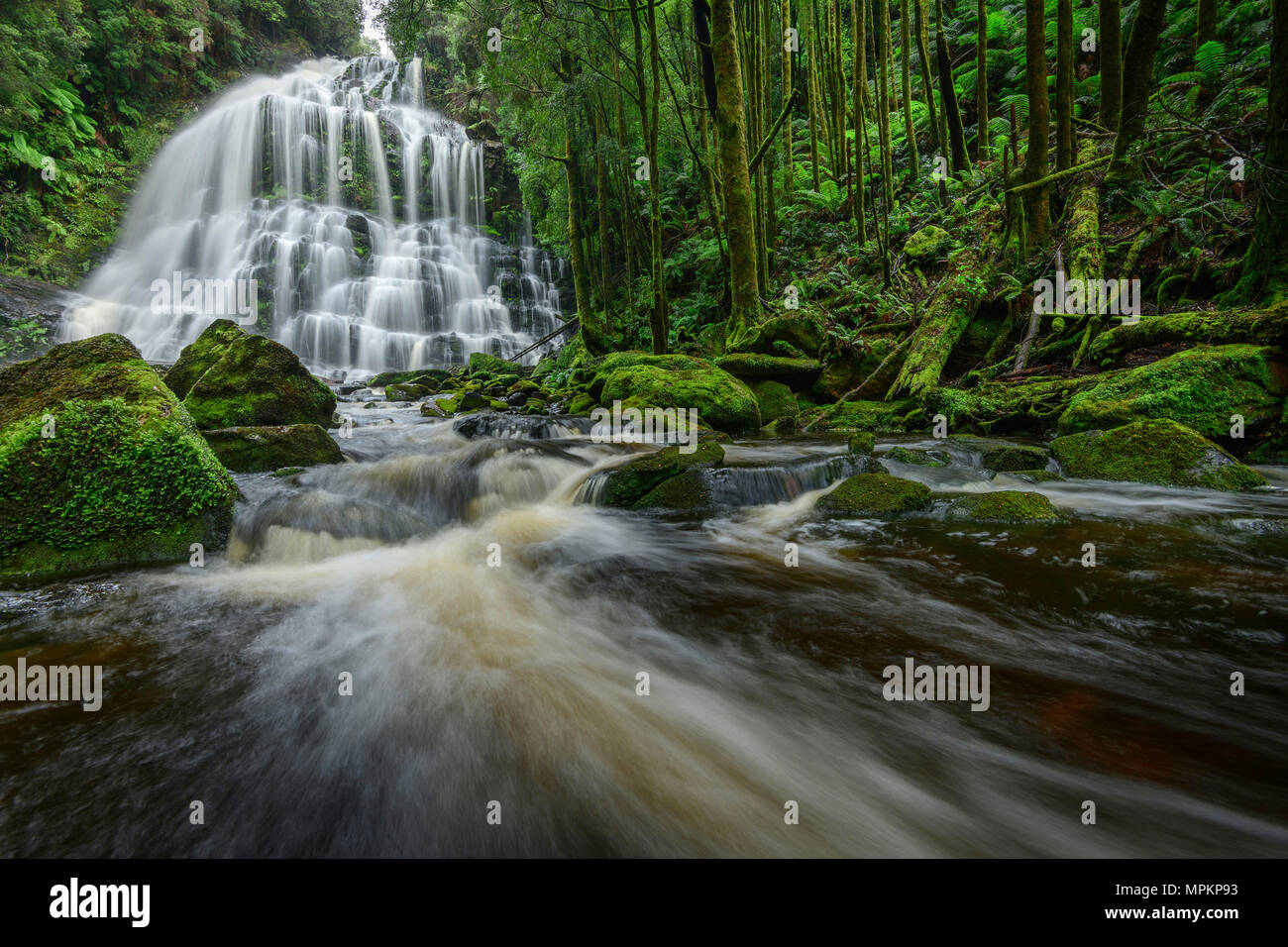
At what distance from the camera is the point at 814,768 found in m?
2.05

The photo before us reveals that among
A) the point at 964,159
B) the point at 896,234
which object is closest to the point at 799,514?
the point at 896,234

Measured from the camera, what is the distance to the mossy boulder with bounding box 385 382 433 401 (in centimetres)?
1480

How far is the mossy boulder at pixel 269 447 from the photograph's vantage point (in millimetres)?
6355

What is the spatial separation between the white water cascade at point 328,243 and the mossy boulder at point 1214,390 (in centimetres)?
1883

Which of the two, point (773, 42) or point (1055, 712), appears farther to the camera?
point (773, 42)

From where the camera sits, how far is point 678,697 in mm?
2521

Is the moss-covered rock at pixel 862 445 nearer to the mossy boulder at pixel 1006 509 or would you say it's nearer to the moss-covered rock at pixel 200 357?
the mossy boulder at pixel 1006 509

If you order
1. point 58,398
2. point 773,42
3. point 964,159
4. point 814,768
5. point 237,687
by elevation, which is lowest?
point 814,768

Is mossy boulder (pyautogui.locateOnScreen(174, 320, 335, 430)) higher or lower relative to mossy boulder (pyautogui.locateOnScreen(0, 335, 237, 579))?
higher

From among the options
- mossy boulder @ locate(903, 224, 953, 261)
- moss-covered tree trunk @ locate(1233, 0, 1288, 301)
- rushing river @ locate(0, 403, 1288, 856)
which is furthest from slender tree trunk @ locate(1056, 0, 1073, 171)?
rushing river @ locate(0, 403, 1288, 856)

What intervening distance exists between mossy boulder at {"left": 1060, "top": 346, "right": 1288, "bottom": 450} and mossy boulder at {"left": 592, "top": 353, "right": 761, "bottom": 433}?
16.1ft

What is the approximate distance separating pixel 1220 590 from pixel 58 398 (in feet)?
26.9

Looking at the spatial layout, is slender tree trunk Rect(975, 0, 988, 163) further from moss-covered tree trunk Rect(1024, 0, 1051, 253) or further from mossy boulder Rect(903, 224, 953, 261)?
moss-covered tree trunk Rect(1024, 0, 1051, 253)
